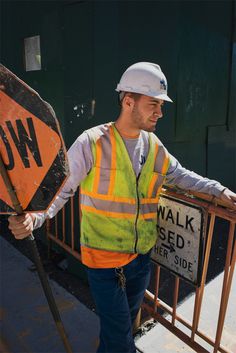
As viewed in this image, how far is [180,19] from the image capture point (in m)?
4.75

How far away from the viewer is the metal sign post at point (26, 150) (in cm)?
156

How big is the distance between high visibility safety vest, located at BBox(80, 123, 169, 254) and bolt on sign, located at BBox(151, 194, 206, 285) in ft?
0.61

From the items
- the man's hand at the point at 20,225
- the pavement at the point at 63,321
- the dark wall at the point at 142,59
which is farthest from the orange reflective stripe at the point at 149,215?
the dark wall at the point at 142,59

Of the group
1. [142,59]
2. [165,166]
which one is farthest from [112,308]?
[142,59]

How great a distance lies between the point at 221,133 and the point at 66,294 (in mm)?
4251

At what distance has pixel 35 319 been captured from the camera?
11.0 ft

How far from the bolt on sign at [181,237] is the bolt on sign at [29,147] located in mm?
1155

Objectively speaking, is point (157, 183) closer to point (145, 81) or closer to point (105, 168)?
point (105, 168)

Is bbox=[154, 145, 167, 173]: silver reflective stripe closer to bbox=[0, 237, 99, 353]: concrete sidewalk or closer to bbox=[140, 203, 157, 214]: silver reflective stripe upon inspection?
bbox=[140, 203, 157, 214]: silver reflective stripe

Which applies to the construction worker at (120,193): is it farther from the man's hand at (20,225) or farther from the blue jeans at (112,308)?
the man's hand at (20,225)

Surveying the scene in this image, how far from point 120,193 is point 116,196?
0.11ft

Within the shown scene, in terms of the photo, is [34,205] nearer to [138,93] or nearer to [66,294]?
[138,93]

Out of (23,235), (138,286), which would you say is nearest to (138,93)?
(23,235)

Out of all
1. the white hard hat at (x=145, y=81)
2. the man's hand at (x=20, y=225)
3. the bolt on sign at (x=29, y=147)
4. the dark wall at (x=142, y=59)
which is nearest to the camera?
the bolt on sign at (x=29, y=147)
